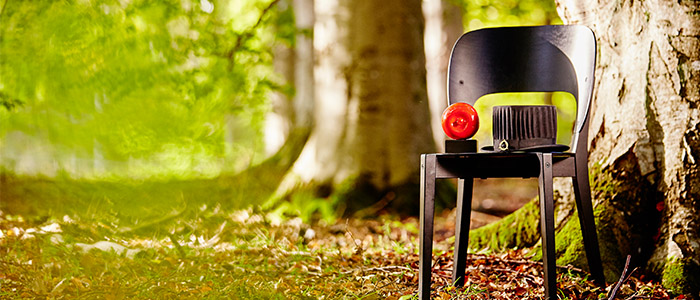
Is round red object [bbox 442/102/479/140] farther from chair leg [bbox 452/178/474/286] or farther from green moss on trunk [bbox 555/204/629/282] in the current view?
green moss on trunk [bbox 555/204/629/282]

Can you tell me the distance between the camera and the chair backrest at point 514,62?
9.37 ft

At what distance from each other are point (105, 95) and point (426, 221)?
2.24m

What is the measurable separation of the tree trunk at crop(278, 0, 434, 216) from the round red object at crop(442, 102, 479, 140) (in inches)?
103

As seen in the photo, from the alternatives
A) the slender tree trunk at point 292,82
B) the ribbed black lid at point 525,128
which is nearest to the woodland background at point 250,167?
the ribbed black lid at point 525,128

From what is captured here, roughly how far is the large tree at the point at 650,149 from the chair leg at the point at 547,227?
1.03 meters

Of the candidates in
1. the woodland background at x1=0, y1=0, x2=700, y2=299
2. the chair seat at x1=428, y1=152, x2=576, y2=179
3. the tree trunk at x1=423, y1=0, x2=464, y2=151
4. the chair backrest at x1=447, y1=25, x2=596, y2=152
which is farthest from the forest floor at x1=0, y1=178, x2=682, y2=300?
the tree trunk at x1=423, y1=0, x2=464, y2=151

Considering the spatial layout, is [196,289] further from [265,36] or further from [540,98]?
[540,98]

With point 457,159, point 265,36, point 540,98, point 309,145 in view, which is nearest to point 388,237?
point 309,145

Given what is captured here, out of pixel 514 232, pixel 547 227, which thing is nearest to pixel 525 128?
pixel 547 227

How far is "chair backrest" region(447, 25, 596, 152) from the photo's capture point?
286cm

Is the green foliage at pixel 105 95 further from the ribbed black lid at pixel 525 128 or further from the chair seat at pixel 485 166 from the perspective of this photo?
the ribbed black lid at pixel 525 128

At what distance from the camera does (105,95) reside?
3604 mm

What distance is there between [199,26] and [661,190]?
4.16 meters

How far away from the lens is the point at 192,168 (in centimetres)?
381
